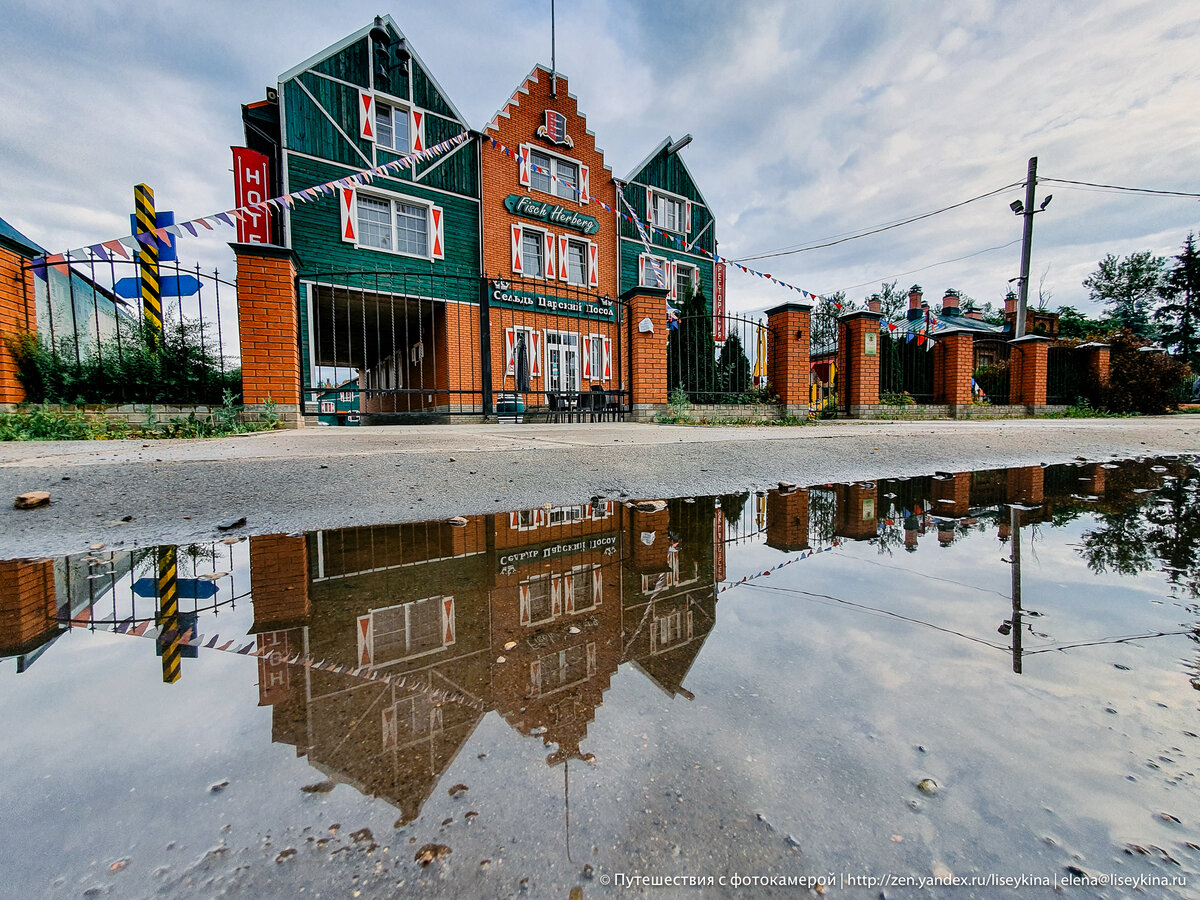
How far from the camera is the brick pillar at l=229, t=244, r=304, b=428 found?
16.1ft

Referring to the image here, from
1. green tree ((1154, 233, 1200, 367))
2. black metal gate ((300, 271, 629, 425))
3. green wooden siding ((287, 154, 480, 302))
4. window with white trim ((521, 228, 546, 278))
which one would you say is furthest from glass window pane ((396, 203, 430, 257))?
green tree ((1154, 233, 1200, 367))

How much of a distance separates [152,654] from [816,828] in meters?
1.45

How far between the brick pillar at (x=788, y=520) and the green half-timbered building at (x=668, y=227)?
1419 cm

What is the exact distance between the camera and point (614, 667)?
1097 millimetres

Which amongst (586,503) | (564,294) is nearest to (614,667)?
(586,503)

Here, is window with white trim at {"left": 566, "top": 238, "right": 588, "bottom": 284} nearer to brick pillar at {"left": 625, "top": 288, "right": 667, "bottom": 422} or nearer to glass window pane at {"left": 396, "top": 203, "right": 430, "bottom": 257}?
glass window pane at {"left": 396, "top": 203, "right": 430, "bottom": 257}

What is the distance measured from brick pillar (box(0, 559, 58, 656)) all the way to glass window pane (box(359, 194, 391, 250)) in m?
12.4

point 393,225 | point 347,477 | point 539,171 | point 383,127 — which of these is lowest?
point 347,477

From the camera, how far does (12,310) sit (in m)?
4.68

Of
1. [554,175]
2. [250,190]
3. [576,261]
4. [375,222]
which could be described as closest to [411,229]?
[375,222]

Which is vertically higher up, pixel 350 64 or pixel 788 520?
pixel 350 64

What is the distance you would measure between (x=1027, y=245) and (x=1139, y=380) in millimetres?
5862

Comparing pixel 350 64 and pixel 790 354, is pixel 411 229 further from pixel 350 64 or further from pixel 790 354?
pixel 790 354

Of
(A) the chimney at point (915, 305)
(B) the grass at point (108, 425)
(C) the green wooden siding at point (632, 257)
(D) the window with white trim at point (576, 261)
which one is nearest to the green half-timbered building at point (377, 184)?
(D) the window with white trim at point (576, 261)
